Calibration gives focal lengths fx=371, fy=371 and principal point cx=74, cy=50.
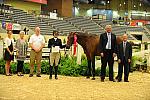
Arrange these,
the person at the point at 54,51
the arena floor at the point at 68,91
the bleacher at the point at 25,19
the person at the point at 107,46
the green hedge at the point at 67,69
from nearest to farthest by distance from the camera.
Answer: the arena floor at the point at 68,91, the person at the point at 107,46, the person at the point at 54,51, the green hedge at the point at 67,69, the bleacher at the point at 25,19

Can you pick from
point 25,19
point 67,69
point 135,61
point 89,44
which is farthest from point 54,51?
point 25,19

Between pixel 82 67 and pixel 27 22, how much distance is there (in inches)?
1064

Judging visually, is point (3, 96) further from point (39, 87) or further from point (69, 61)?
point (69, 61)

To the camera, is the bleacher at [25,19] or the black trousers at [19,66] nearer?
the black trousers at [19,66]

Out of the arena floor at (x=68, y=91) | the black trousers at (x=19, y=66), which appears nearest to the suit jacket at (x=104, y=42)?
the arena floor at (x=68, y=91)

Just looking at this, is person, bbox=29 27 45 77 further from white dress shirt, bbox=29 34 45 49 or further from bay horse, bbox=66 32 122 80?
bay horse, bbox=66 32 122 80

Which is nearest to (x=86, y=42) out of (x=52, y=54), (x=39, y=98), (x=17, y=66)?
(x=52, y=54)

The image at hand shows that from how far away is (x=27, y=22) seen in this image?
1566 inches

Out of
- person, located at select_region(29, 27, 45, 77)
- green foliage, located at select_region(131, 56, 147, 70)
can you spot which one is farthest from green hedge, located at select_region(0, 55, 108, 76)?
green foliage, located at select_region(131, 56, 147, 70)

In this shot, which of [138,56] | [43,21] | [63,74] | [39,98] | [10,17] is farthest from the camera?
[43,21]

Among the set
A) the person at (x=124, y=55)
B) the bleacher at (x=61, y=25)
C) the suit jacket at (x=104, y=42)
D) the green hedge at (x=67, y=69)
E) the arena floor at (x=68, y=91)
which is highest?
the bleacher at (x=61, y=25)

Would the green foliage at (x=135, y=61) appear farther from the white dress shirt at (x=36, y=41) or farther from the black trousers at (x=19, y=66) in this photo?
the black trousers at (x=19, y=66)

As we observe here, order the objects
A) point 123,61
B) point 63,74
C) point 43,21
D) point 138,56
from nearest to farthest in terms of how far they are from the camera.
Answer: point 123,61
point 63,74
point 138,56
point 43,21

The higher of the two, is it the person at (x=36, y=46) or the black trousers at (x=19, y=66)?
the person at (x=36, y=46)
